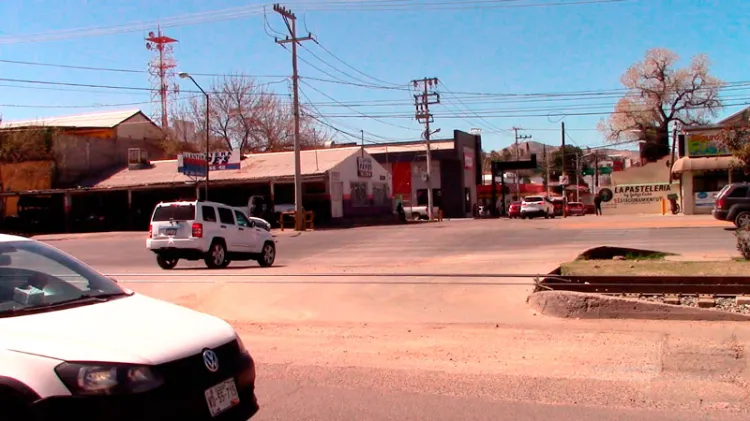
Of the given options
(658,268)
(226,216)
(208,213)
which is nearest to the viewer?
(658,268)

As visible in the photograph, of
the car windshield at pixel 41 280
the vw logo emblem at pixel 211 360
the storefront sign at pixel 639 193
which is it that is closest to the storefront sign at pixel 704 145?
the storefront sign at pixel 639 193

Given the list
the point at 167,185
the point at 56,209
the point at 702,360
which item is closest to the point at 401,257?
the point at 702,360

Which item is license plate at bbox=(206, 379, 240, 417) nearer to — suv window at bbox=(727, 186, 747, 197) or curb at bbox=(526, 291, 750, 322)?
curb at bbox=(526, 291, 750, 322)

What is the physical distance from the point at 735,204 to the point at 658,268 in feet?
42.8

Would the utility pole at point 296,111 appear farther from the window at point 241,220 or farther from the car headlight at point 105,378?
the car headlight at point 105,378

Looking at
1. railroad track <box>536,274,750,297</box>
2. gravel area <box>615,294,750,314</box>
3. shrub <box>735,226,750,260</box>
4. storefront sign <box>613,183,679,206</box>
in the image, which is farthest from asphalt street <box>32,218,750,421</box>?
storefront sign <box>613,183,679,206</box>

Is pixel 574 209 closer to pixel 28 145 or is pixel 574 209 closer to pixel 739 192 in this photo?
pixel 739 192

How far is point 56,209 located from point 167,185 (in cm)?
1067

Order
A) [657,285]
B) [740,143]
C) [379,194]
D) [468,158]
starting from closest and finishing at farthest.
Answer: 1. [657,285]
2. [740,143]
3. [379,194]
4. [468,158]

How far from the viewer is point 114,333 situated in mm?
3961

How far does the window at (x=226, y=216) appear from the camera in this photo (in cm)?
1988

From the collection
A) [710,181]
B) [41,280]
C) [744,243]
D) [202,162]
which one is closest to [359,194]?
[202,162]

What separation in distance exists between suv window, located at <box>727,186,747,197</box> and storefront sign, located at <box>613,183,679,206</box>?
31253 mm

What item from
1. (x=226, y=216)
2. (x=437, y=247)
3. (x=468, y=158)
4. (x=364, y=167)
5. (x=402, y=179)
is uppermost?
(x=468, y=158)
